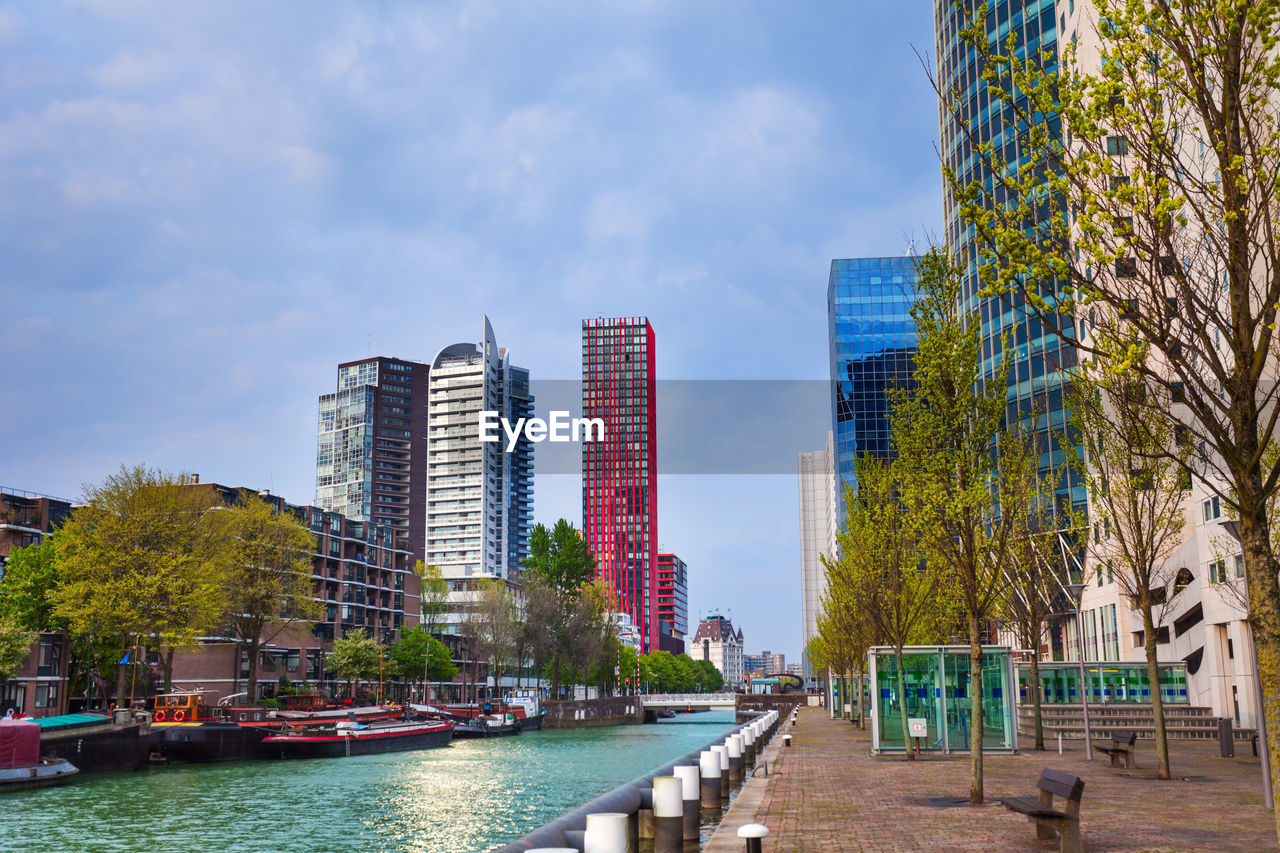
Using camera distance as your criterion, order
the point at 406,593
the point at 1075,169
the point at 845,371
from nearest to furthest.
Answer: the point at 1075,169 → the point at 406,593 → the point at 845,371

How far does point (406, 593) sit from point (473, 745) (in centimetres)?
6100

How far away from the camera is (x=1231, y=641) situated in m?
46.7

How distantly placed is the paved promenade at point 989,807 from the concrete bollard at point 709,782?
808 mm

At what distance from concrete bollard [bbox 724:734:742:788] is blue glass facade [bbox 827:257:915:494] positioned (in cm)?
12171

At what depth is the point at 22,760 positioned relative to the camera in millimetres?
45781

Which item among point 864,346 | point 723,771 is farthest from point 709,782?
point 864,346

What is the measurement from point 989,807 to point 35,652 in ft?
255

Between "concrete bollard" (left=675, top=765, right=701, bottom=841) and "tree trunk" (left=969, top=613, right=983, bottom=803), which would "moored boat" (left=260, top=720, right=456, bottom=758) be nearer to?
"concrete bollard" (left=675, top=765, right=701, bottom=841)

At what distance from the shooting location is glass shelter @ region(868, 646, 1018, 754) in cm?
3569

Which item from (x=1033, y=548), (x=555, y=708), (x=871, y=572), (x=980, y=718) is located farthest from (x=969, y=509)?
(x=555, y=708)

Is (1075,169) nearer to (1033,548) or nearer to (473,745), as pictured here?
(1033,548)

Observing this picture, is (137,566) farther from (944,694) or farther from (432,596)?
(432,596)

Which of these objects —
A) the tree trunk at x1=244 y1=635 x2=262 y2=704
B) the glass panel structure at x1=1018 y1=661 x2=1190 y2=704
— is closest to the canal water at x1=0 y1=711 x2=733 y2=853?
the tree trunk at x1=244 y1=635 x2=262 y2=704

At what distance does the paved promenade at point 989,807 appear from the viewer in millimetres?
16156
